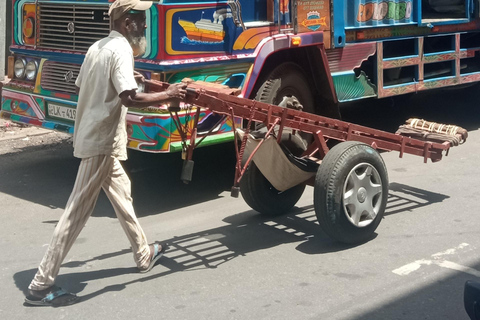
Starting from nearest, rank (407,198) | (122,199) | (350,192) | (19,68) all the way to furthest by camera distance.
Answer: (122,199) < (350,192) < (407,198) < (19,68)

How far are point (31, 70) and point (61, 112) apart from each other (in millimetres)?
631

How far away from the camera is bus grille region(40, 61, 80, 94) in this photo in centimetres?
675

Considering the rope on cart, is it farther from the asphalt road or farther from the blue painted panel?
the blue painted panel

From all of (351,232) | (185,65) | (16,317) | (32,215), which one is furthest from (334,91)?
(16,317)

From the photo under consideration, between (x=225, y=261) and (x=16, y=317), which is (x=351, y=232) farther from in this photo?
(x=16, y=317)

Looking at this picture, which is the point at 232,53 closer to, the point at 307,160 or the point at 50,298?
the point at 307,160

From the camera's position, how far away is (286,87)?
23.5 feet

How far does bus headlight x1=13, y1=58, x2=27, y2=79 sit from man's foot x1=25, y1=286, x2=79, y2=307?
328 centimetres

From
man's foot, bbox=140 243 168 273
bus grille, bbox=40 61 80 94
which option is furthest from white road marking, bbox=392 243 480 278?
bus grille, bbox=40 61 80 94

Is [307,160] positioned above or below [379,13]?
below

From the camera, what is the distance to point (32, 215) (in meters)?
6.21

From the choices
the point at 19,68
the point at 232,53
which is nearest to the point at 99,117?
the point at 232,53

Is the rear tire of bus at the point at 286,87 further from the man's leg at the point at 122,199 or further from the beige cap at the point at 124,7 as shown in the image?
the beige cap at the point at 124,7

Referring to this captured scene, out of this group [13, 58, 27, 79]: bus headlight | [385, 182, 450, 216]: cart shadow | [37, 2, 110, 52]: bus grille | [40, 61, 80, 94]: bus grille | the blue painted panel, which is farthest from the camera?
the blue painted panel
